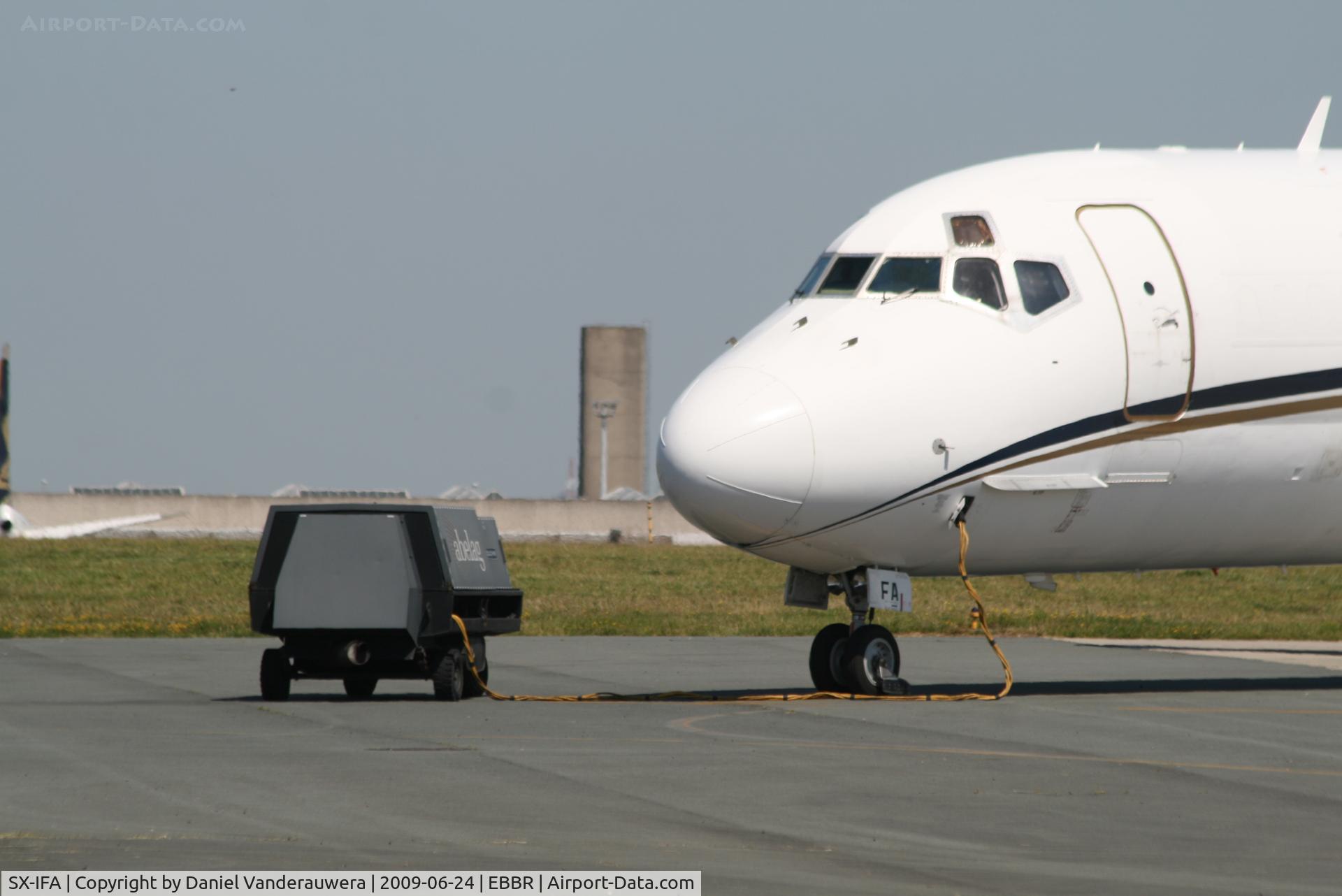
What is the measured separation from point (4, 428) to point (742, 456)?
85.0 m

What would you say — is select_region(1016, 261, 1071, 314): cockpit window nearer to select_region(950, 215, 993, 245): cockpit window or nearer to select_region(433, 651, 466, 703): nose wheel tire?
select_region(950, 215, 993, 245): cockpit window

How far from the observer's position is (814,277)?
18297 mm

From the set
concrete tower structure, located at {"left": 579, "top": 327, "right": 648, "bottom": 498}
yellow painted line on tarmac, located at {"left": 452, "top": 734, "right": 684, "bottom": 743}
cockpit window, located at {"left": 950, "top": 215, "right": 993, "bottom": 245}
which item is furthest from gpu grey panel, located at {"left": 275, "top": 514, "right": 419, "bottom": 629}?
concrete tower structure, located at {"left": 579, "top": 327, "right": 648, "bottom": 498}

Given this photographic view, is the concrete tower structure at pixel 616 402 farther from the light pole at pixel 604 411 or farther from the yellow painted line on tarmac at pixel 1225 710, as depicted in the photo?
the yellow painted line on tarmac at pixel 1225 710

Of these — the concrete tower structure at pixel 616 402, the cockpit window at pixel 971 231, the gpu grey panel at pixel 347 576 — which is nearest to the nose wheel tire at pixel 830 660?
the cockpit window at pixel 971 231

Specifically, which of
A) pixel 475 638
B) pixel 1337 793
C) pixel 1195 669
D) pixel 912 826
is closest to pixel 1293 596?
pixel 1195 669

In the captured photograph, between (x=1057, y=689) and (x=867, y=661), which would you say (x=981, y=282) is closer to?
(x=867, y=661)

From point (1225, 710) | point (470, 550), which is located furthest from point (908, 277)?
point (470, 550)

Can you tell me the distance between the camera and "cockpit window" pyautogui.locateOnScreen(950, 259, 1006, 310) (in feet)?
57.6

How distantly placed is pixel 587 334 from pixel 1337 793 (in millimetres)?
111321

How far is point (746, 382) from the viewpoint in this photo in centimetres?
1652

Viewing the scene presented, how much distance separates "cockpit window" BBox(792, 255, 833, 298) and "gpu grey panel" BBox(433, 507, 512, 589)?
13.6 ft

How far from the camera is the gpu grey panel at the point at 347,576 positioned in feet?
60.0

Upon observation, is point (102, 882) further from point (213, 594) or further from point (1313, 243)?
point (213, 594)
